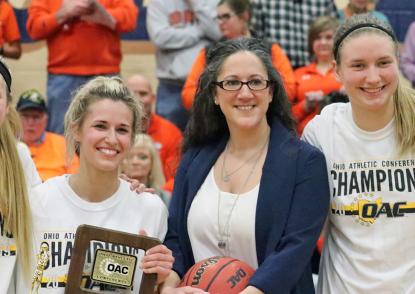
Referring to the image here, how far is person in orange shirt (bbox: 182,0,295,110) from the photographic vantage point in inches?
283

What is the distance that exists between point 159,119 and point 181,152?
2.91 metres

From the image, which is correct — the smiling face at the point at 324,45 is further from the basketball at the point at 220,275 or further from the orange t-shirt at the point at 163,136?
the basketball at the point at 220,275

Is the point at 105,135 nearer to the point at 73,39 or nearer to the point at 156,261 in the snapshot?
the point at 156,261

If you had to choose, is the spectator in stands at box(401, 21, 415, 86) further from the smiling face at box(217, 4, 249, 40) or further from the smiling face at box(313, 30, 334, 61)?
the smiling face at box(217, 4, 249, 40)

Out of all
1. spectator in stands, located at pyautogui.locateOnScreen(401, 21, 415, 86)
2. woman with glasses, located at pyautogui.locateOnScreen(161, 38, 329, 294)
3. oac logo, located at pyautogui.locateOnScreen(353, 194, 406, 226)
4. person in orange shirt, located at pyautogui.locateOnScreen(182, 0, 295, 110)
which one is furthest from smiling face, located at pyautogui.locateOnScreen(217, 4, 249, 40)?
oac logo, located at pyautogui.locateOnScreen(353, 194, 406, 226)

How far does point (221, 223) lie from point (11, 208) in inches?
40.7

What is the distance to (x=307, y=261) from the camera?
13.8 ft

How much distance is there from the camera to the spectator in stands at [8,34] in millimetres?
8125

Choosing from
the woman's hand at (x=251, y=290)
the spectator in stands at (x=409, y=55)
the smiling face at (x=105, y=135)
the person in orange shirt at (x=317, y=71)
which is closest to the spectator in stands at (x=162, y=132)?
the person in orange shirt at (x=317, y=71)

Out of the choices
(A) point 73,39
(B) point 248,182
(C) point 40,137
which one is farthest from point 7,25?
(B) point 248,182

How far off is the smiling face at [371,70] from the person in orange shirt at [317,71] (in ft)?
9.55

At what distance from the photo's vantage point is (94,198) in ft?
Result: 14.0

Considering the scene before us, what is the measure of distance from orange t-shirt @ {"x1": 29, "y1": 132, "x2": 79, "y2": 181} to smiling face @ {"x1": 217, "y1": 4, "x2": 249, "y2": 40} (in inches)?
67.5

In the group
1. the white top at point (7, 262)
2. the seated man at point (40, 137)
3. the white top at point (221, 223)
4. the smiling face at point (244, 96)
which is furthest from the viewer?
the seated man at point (40, 137)
